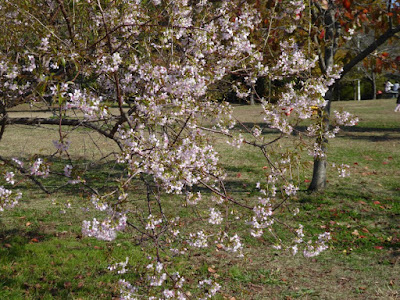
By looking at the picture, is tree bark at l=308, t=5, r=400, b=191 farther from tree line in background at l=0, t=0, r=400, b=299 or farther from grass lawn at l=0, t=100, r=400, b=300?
tree line in background at l=0, t=0, r=400, b=299

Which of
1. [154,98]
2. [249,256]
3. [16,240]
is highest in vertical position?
[154,98]

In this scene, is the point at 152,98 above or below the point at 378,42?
below

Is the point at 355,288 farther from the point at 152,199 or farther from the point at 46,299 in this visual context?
the point at 152,199

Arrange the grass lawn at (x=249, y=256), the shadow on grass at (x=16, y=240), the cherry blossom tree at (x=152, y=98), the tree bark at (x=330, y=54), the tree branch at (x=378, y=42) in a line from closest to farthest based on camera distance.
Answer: the cherry blossom tree at (x=152, y=98)
the grass lawn at (x=249, y=256)
the shadow on grass at (x=16, y=240)
the tree branch at (x=378, y=42)
the tree bark at (x=330, y=54)

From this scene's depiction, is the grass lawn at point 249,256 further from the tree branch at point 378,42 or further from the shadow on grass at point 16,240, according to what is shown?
the tree branch at point 378,42

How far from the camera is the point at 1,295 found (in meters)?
4.18

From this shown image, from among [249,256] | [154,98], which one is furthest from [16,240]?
[154,98]

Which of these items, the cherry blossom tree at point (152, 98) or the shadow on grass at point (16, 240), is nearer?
the cherry blossom tree at point (152, 98)

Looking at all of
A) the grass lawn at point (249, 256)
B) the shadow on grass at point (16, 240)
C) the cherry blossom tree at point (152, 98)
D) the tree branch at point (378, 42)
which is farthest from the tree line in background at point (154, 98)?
the tree branch at point (378, 42)

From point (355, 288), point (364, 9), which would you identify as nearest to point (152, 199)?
point (355, 288)

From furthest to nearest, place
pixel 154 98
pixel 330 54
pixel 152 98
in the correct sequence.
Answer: pixel 330 54
pixel 154 98
pixel 152 98

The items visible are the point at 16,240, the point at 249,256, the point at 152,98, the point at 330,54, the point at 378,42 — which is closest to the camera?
the point at 152,98

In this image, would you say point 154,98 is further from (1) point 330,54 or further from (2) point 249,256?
(1) point 330,54

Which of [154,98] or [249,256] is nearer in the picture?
[154,98]
